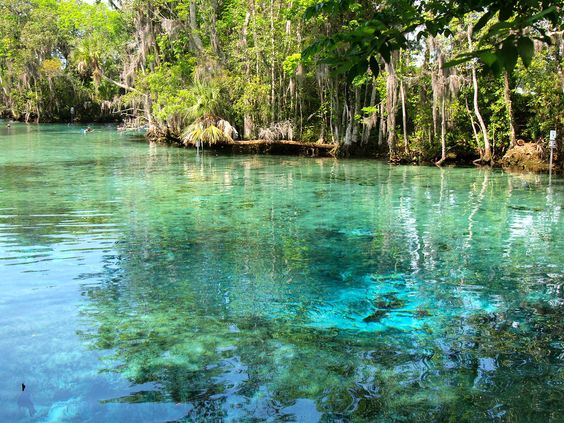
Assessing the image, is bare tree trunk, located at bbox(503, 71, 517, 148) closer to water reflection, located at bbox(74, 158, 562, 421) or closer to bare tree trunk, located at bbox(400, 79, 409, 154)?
bare tree trunk, located at bbox(400, 79, 409, 154)

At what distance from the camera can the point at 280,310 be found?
6.41m

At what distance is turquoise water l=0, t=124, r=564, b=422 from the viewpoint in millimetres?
4340

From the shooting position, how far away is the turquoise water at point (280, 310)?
434 centimetres

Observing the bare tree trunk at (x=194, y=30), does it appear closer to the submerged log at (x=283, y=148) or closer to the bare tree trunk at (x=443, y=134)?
the submerged log at (x=283, y=148)

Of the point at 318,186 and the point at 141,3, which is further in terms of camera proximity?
the point at 141,3

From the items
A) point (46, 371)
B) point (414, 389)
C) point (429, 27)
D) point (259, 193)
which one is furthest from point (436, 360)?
point (259, 193)

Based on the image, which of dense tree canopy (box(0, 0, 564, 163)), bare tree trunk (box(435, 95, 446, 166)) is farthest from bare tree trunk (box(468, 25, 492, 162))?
bare tree trunk (box(435, 95, 446, 166))

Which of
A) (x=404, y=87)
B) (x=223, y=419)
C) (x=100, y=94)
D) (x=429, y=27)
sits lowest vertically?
(x=223, y=419)

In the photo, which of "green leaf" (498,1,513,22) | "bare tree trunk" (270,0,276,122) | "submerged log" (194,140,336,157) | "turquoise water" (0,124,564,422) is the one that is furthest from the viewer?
"submerged log" (194,140,336,157)

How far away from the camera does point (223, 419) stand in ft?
13.3

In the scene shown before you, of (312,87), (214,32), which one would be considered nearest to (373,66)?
(312,87)

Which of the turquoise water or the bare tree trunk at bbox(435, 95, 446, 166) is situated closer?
the turquoise water

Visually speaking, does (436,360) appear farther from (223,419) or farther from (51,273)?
(51,273)

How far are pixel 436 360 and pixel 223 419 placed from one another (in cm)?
210
